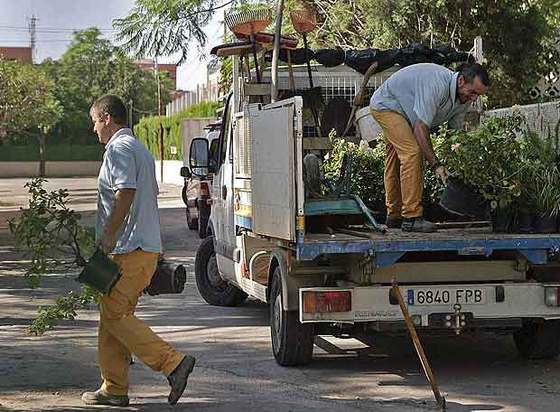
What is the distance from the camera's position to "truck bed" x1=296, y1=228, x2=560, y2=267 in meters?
8.13

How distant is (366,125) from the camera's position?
11.2 metres

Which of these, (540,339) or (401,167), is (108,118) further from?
(540,339)

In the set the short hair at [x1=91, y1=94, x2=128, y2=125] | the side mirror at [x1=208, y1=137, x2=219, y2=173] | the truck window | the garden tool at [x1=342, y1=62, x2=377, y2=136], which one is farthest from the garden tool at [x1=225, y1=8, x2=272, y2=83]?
the short hair at [x1=91, y1=94, x2=128, y2=125]

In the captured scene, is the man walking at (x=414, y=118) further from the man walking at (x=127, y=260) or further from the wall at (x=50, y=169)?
the wall at (x=50, y=169)

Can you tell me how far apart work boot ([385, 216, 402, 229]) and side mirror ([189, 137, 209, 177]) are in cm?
405

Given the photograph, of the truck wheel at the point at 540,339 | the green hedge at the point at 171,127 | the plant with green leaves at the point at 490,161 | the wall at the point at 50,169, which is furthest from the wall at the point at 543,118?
the wall at the point at 50,169

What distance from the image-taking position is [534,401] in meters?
7.92

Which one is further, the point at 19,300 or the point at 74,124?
the point at 74,124

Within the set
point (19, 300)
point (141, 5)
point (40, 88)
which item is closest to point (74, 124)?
point (40, 88)

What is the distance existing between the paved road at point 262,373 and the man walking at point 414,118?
1.25 metres

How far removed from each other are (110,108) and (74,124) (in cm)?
6770

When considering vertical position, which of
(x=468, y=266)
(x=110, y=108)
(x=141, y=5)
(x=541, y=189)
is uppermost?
(x=141, y=5)

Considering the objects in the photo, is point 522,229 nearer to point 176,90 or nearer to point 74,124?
point 74,124

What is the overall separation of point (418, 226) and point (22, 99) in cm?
4930
